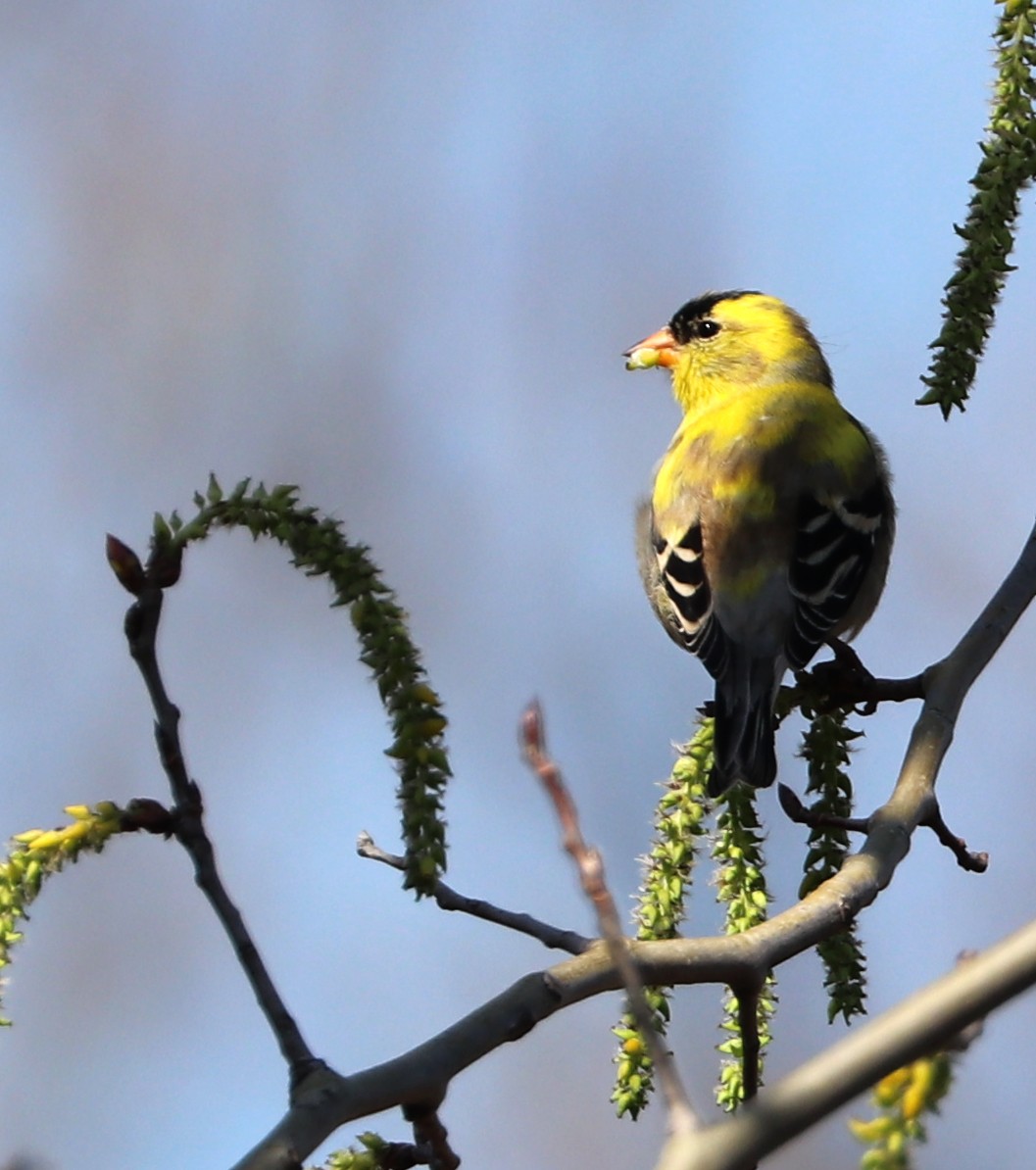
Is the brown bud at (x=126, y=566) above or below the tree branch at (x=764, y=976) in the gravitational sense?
above

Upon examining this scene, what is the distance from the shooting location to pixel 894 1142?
2.81 feet

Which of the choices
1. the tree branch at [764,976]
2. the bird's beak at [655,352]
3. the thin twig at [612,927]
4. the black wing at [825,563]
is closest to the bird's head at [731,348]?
the bird's beak at [655,352]

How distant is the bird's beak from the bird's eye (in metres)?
0.08

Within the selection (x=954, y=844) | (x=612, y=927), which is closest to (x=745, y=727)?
(x=954, y=844)

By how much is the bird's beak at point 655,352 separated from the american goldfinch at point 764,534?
10.6 inches

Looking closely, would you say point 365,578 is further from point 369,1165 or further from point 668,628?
point 668,628

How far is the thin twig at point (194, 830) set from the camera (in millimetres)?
1399

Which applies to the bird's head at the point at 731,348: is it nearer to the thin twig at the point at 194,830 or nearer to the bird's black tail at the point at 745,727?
the bird's black tail at the point at 745,727

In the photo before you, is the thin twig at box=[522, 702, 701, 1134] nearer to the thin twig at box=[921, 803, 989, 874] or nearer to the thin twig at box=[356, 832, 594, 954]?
the thin twig at box=[356, 832, 594, 954]

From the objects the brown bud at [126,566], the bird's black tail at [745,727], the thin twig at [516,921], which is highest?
the bird's black tail at [745,727]

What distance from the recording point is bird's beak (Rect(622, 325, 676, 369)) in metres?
4.53

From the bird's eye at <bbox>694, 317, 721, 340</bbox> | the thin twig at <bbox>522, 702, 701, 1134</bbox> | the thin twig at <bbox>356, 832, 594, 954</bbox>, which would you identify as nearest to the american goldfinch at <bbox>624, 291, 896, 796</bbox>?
the bird's eye at <bbox>694, 317, 721, 340</bbox>

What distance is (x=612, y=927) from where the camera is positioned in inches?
44.3

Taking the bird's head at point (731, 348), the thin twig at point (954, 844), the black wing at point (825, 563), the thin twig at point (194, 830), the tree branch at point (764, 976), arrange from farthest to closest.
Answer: the bird's head at point (731, 348) → the black wing at point (825, 563) → the thin twig at point (954, 844) → the thin twig at point (194, 830) → the tree branch at point (764, 976)
